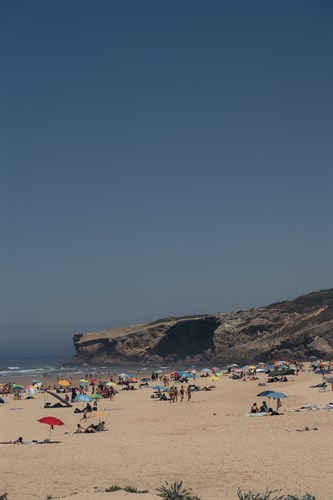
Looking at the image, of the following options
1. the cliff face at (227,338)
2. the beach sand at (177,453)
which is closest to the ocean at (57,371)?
the cliff face at (227,338)

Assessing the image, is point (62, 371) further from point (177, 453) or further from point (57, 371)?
point (177, 453)

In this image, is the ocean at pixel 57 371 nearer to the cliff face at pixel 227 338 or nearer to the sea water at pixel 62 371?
the sea water at pixel 62 371

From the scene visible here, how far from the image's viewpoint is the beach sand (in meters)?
15.1

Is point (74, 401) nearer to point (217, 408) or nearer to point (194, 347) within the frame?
point (217, 408)

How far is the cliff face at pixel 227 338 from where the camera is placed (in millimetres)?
74875

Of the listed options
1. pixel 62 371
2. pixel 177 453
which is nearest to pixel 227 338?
pixel 62 371

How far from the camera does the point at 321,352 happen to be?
232ft

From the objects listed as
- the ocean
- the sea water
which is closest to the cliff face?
the sea water

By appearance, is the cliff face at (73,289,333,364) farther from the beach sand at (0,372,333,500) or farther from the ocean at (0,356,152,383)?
the beach sand at (0,372,333,500)

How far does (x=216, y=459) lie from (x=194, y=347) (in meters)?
78.8

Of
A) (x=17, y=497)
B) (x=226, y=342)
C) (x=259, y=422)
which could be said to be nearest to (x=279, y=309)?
(x=226, y=342)

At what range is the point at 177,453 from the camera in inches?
770

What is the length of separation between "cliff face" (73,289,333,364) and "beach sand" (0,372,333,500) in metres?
42.2

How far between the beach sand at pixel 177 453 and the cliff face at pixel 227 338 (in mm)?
42209
